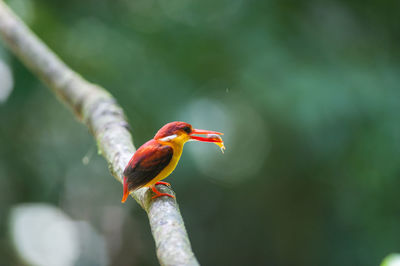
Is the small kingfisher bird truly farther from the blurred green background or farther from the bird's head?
the blurred green background

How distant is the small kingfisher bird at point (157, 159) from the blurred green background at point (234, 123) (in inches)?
83.0

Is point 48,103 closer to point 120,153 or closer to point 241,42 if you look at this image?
point 241,42

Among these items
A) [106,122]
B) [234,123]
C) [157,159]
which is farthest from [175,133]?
[234,123]

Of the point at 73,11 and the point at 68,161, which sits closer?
the point at 73,11

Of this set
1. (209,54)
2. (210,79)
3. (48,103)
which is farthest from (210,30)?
(48,103)

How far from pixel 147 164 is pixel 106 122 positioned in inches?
19.7

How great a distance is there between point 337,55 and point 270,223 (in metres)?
1.88

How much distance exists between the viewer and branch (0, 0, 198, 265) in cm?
85

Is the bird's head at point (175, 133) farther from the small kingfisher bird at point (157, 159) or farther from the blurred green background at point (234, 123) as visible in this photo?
the blurred green background at point (234, 123)

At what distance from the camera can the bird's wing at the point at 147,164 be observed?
1.23m

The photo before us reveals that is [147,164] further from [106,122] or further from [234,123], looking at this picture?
[234,123]

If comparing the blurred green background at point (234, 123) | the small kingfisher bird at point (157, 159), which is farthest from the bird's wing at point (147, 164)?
the blurred green background at point (234, 123)

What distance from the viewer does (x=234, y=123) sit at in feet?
13.4

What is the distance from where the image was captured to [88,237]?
4.62 meters
